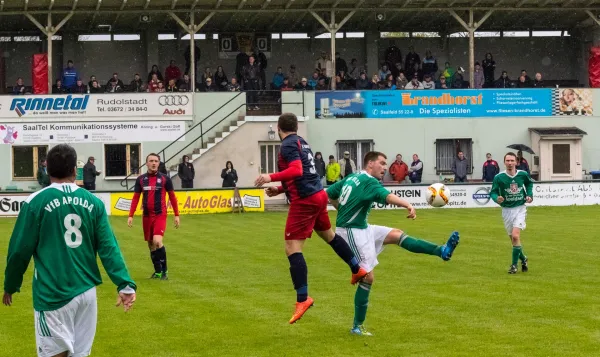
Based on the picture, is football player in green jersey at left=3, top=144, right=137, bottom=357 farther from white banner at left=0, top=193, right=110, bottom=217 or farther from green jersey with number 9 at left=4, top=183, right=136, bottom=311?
white banner at left=0, top=193, right=110, bottom=217

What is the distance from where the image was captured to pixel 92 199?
6.98 m

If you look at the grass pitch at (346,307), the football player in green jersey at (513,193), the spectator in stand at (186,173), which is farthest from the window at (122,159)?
the football player in green jersey at (513,193)

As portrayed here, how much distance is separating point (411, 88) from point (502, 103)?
3818 millimetres

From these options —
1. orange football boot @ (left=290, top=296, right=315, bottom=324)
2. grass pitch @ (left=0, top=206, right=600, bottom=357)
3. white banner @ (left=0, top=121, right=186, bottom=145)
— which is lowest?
grass pitch @ (left=0, top=206, right=600, bottom=357)

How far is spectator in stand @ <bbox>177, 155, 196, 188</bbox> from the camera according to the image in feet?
127

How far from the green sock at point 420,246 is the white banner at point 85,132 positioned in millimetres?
30807

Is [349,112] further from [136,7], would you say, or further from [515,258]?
[515,258]

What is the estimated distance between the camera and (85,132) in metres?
41.4

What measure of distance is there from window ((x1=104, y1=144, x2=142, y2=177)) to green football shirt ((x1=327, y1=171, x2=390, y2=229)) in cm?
3109

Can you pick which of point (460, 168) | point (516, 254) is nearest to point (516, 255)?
point (516, 254)

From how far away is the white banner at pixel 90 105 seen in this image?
135 ft

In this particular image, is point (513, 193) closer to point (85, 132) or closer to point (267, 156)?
point (267, 156)

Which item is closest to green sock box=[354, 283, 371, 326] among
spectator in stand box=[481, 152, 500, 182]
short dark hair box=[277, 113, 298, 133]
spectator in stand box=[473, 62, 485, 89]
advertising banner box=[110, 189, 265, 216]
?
short dark hair box=[277, 113, 298, 133]

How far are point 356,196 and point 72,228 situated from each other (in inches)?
185
